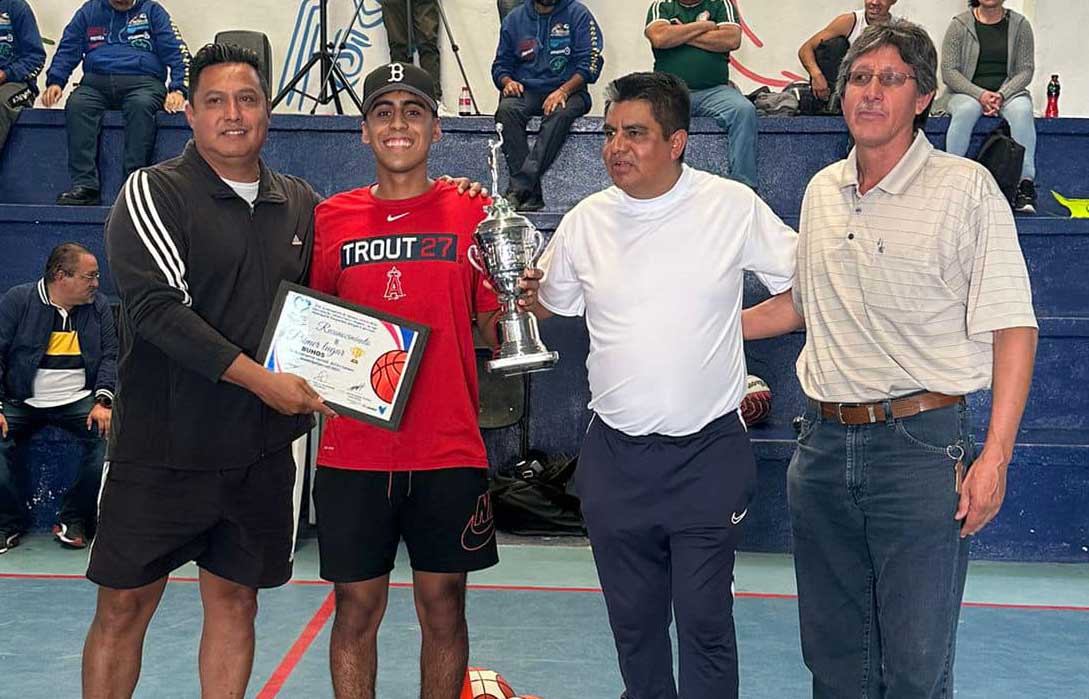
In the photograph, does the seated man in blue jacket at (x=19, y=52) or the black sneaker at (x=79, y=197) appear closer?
the black sneaker at (x=79, y=197)

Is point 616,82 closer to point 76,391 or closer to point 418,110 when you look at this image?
point 418,110

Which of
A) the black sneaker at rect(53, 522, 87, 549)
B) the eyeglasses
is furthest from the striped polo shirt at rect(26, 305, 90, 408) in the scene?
the eyeglasses

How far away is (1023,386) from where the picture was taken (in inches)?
109

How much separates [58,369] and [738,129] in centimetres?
457

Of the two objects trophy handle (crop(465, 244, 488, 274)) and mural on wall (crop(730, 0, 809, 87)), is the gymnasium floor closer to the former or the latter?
trophy handle (crop(465, 244, 488, 274))

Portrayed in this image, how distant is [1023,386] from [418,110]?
1.79 m

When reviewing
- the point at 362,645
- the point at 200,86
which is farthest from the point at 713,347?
the point at 200,86

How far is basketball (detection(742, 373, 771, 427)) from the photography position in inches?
268

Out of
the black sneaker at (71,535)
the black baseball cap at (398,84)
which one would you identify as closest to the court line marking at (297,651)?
the black sneaker at (71,535)

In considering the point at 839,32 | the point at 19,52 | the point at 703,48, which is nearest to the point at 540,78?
the point at 703,48

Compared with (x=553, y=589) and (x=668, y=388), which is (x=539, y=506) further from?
(x=668, y=388)

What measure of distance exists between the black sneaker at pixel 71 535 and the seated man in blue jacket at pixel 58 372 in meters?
0.04

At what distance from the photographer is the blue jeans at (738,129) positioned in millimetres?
7625

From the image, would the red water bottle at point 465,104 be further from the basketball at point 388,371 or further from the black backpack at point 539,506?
the basketball at point 388,371
